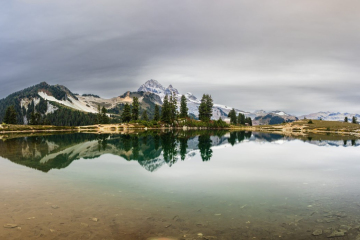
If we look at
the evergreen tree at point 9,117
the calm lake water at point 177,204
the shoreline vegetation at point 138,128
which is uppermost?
the evergreen tree at point 9,117

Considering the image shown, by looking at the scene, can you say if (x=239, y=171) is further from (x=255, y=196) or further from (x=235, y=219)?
(x=235, y=219)

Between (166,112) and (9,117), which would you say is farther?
(166,112)

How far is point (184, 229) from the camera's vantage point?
1240cm

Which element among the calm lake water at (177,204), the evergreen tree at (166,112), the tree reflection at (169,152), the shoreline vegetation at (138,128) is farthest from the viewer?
the evergreen tree at (166,112)

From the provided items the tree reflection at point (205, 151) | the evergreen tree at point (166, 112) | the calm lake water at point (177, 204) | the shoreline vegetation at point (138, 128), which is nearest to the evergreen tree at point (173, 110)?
the evergreen tree at point (166, 112)

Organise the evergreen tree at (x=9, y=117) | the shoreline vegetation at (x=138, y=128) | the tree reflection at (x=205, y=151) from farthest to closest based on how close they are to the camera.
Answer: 1. the evergreen tree at (x=9, y=117)
2. the shoreline vegetation at (x=138, y=128)
3. the tree reflection at (x=205, y=151)

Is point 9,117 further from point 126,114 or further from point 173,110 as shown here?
point 173,110

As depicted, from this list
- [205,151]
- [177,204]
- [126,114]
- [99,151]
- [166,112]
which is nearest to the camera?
[177,204]

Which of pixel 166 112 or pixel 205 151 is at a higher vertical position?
pixel 166 112

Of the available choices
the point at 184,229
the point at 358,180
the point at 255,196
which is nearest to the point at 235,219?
the point at 184,229

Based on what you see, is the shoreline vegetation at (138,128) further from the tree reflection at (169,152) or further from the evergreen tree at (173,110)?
the tree reflection at (169,152)

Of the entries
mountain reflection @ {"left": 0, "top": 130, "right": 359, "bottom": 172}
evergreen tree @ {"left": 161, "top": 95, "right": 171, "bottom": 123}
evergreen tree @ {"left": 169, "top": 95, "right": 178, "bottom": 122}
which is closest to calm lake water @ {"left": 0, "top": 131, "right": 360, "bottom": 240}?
mountain reflection @ {"left": 0, "top": 130, "right": 359, "bottom": 172}

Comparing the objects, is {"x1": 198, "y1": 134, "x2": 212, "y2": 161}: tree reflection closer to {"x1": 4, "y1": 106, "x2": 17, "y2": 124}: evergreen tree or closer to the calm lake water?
the calm lake water

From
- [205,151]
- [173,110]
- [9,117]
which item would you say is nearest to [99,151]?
[205,151]
